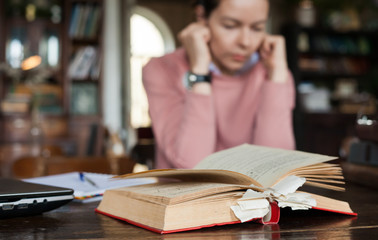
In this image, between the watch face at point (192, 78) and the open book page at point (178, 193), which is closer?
the open book page at point (178, 193)

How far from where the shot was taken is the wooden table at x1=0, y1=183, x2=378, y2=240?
0.54 meters

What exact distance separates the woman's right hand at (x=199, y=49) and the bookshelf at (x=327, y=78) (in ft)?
13.8

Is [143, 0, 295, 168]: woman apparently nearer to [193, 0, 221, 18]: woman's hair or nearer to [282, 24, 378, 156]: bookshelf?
[193, 0, 221, 18]: woman's hair

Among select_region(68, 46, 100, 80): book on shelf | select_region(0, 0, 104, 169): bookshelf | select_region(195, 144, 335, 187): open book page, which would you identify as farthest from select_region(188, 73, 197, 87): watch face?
select_region(68, 46, 100, 80): book on shelf

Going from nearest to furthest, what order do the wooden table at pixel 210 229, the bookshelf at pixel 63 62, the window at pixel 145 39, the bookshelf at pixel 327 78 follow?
A: 1. the wooden table at pixel 210 229
2. the bookshelf at pixel 63 62
3. the bookshelf at pixel 327 78
4. the window at pixel 145 39

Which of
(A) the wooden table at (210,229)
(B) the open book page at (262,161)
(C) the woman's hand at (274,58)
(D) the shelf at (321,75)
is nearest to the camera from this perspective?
(A) the wooden table at (210,229)

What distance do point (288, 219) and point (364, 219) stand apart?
0.10m

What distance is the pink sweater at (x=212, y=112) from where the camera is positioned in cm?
150

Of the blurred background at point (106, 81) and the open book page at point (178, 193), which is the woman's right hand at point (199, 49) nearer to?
the blurred background at point (106, 81)

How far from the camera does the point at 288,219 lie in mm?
619

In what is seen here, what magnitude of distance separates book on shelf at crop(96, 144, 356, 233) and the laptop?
7 centimetres

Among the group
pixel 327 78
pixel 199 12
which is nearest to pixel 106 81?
pixel 327 78

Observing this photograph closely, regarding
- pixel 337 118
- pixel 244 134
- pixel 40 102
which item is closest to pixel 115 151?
pixel 40 102

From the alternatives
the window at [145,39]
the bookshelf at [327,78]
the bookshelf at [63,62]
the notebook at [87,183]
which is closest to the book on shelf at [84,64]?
the bookshelf at [63,62]
